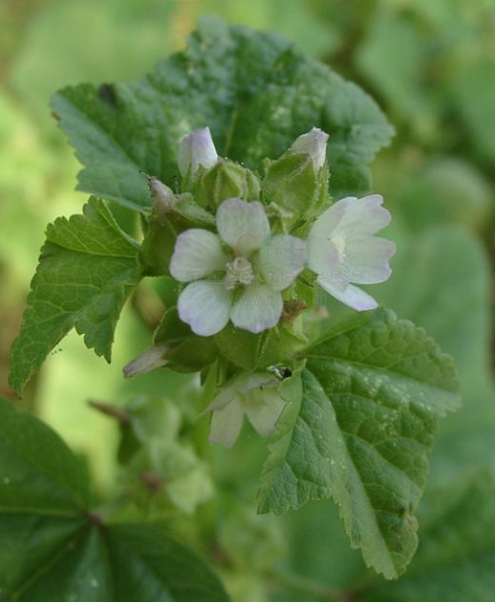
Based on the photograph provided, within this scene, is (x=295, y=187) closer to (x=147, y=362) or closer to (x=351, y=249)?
(x=351, y=249)

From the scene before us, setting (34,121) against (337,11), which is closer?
(34,121)

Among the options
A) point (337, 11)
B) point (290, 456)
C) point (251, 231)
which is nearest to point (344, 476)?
point (290, 456)

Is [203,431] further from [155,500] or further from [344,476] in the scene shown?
[344,476]

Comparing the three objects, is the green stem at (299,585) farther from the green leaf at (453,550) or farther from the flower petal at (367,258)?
the flower petal at (367,258)

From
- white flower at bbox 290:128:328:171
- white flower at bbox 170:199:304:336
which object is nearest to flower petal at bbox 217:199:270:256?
white flower at bbox 170:199:304:336

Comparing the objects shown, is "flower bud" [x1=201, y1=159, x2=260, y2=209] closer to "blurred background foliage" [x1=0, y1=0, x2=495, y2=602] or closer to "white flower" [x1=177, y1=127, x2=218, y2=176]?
"white flower" [x1=177, y1=127, x2=218, y2=176]

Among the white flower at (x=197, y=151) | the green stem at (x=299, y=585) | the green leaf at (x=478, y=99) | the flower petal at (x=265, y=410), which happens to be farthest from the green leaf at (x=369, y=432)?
the green leaf at (x=478, y=99)
